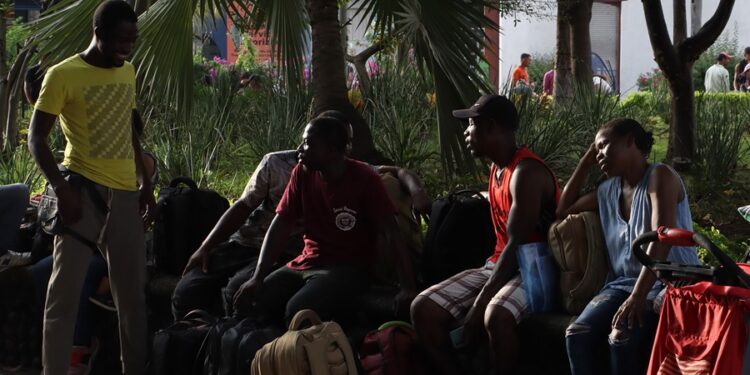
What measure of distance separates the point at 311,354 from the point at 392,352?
374 mm

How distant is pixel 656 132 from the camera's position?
39.2 feet

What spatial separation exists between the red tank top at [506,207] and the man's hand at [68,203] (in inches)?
75.7

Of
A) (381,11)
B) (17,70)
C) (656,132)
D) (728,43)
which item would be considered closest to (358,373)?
(381,11)

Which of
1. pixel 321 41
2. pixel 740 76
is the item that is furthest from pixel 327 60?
pixel 740 76

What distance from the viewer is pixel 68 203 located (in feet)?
19.2

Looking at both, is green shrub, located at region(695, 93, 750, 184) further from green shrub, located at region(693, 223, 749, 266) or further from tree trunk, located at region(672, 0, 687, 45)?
green shrub, located at region(693, 223, 749, 266)

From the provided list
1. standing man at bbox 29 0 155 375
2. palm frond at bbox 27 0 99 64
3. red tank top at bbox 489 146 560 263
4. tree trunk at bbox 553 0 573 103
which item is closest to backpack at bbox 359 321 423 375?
red tank top at bbox 489 146 560 263

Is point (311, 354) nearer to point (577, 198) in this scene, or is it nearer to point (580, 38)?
point (577, 198)

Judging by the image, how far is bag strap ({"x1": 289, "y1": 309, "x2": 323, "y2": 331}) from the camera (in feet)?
18.2

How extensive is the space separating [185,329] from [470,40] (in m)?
2.57

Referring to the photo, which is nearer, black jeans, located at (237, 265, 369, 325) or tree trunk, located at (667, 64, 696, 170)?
black jeans, located at (237, 265, 369, 325)

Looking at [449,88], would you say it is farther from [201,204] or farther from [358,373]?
[358,373]

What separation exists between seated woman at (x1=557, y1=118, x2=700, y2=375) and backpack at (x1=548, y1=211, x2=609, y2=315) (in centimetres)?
5

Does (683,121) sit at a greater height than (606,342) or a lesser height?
greater
